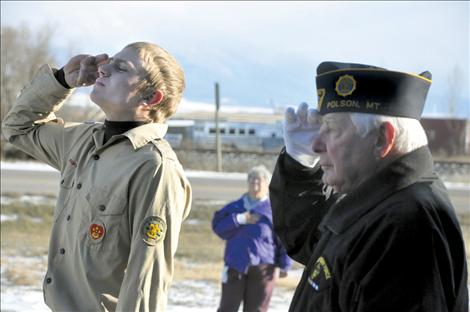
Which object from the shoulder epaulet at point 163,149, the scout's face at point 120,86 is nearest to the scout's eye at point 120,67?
the scout's face at point 120,86

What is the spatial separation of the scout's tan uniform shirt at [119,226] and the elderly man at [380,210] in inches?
28.2

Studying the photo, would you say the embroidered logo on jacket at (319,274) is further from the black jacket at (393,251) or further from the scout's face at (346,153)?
the scout's face at (346,153)

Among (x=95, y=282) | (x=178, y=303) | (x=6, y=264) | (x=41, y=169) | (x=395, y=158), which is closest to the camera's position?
(x=395, y=158)

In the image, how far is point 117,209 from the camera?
2527 mm

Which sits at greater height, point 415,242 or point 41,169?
point 415,242

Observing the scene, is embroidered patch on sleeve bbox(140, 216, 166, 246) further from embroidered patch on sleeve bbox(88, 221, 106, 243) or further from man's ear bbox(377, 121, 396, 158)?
man's ear bbox(377, 121, 396, 158)

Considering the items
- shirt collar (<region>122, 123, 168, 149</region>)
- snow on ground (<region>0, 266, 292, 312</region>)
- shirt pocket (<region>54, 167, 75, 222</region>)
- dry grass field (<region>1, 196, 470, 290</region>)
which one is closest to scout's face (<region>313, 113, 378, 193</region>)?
shirt collar (<region>122, 123, 168, 149</region>)

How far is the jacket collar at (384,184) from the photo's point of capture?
176cm

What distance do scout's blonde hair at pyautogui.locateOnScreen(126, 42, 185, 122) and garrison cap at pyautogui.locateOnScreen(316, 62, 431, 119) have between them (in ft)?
3.15

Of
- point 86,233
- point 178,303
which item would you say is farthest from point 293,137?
point 178,303

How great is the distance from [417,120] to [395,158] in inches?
5.4

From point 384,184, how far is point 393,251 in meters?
0.22

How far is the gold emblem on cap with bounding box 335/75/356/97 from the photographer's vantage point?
1.87 m

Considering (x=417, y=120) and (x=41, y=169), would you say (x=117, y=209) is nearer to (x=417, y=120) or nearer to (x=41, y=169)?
(x=417, y=120)
